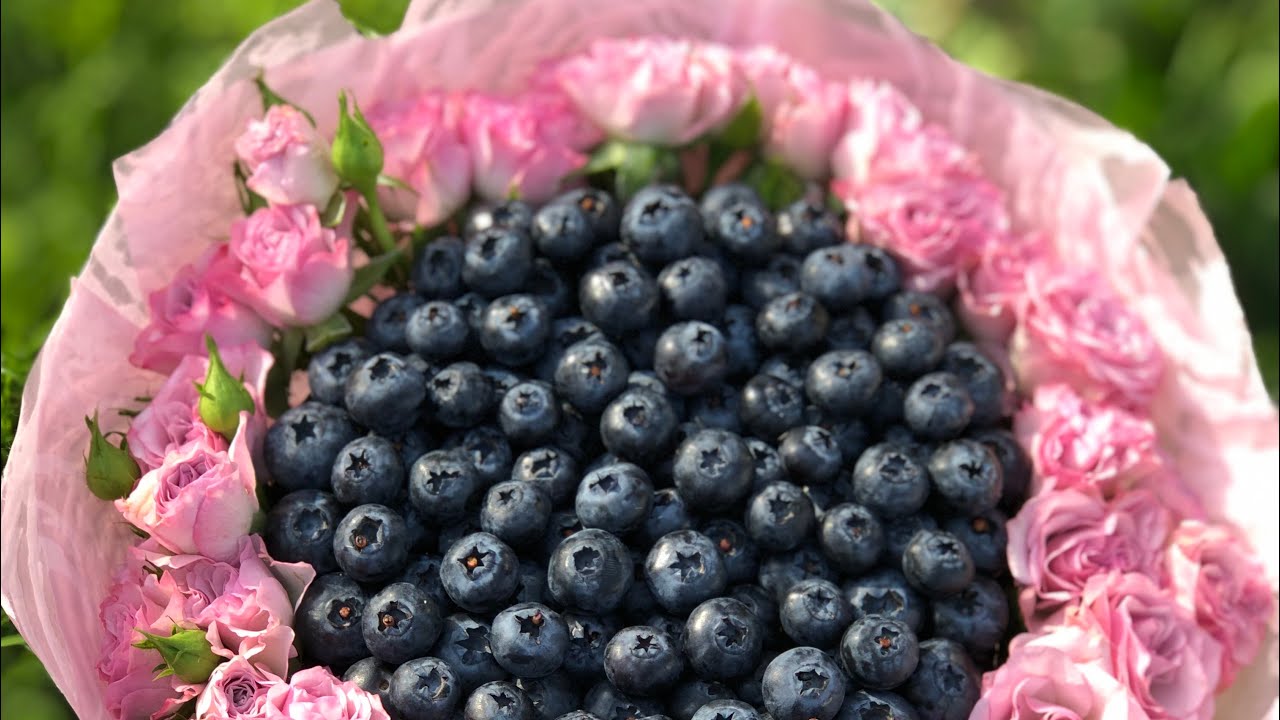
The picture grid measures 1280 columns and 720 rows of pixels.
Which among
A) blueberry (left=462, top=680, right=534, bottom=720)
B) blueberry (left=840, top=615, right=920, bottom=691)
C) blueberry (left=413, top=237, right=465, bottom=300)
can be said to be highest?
blueberry (left=413, top=237, right=465, bottom=300)

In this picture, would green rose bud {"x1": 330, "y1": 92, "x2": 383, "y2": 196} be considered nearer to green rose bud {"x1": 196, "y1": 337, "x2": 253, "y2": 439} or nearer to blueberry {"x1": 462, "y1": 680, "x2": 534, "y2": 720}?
green rose bud {"x1": 196, "y1": 337, "x2": 253, "y2": 439}

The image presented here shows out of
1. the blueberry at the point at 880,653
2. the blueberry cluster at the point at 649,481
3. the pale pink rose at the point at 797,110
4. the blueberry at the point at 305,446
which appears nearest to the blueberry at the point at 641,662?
the blueberry cluster at the point at 649,481

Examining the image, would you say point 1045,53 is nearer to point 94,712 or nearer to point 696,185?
point 696,185

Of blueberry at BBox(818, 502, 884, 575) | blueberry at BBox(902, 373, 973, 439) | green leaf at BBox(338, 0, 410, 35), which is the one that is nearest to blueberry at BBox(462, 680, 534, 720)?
blueberry at BBox(818, 502, 884, 575)

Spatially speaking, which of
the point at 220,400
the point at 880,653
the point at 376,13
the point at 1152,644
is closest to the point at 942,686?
the point at 880,653

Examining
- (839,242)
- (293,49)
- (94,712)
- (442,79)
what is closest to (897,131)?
(839,242)

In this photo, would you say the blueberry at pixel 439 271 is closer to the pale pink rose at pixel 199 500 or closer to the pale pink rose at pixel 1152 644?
the pale pink rose at pixel 199 500

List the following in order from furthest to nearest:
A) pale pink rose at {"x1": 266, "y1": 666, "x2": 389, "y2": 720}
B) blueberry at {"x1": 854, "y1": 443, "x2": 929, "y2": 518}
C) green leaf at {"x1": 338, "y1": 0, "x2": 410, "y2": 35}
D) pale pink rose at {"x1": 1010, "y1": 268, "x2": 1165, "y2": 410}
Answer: green leaf at {"x1": 338, "y1": 0, "x2": 410, "y2": 35}
pale pink rose at {"x1": 1010, "y1": 268, "x2": 1165, "y2": 410}
blueberry at {"x1": 854, "y1": 443, "x2": 929, "y2": 518}
pale pink rose at {"x1": 266, "y1": 666, "x2": 389, "y2": 720}
